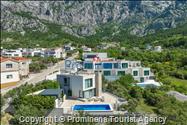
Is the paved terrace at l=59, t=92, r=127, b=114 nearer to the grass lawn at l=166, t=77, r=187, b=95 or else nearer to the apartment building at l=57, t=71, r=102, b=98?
the apartment building at l=57, t=71, r=102, b=98

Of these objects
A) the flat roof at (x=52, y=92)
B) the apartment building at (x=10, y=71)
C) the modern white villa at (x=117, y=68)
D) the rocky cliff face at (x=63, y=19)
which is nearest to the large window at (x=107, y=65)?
the modern white villa at (x=117, y=68)

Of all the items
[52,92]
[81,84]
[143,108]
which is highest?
[81,84]

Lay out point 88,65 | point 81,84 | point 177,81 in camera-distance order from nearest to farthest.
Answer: point 81,84, point 88,65, point 177,81

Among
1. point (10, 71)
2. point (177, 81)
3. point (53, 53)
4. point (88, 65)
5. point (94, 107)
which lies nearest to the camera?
point (94, 107)

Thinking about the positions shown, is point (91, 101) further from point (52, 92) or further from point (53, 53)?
point (53, 53)

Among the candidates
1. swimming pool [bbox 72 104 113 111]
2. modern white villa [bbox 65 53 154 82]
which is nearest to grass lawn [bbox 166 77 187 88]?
modern white villa [bbox 65 53 154 82]

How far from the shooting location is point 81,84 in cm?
3347

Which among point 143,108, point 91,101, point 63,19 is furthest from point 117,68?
point 63,19

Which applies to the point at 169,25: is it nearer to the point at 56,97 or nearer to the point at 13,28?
the point at 13,28

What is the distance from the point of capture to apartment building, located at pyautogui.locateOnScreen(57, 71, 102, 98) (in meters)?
33.3

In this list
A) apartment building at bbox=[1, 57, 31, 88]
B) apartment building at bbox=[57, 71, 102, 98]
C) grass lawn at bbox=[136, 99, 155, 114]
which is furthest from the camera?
apartment building at bbox=[1, 57, 31, 88]

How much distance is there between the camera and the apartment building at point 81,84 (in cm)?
3334

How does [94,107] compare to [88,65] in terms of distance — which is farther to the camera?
[88,65]

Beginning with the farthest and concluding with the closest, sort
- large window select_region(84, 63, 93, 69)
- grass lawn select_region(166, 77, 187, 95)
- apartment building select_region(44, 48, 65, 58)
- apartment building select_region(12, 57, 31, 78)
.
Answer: apartment building select_region(44, 48, 65, 58)
apartment building select_region(12, 57, 31, 78)
large window select_region(84, 63, 93, 69)
grass lawn select_region(166, 77, 187, 95)
